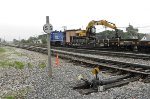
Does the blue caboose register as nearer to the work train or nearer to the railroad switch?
the work train

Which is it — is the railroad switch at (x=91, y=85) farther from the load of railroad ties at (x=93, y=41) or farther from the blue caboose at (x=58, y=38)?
the blue caboose at (x=58, y=38)

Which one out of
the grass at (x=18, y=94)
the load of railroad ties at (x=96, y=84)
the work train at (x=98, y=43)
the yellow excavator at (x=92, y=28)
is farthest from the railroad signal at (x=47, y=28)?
the yellow excavator at (x=92, y=28)

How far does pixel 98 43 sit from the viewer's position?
37.2 meters

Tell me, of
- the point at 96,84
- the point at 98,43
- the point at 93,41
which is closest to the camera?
the point at 96,84

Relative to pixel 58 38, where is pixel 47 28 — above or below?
above

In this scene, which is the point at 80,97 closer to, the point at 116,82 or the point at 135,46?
the point at 116,82

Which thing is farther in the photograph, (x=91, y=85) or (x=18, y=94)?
(x=91, y=85)

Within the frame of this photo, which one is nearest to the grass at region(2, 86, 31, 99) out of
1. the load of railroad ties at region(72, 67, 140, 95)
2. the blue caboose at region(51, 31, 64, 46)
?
the load of railroad ties at region(72, 67, 140, 95)

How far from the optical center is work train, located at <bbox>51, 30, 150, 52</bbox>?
2818 centimetres

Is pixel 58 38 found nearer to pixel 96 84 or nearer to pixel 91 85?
pixel 91 85

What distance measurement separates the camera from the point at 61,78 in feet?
44.1

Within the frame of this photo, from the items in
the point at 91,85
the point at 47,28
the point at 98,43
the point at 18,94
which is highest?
the point at 47,28

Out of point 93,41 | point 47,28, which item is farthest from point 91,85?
point 93,41

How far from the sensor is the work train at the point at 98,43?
2818 centimetres
